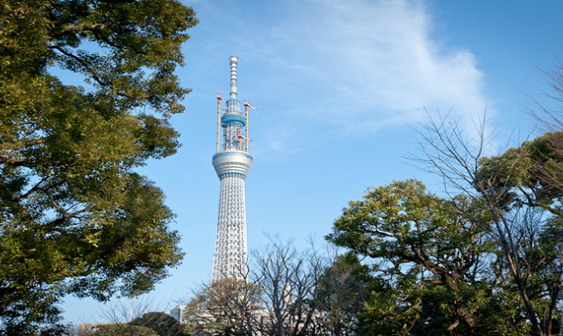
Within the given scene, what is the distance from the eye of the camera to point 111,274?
7.09 meters

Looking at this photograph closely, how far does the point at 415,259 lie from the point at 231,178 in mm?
50902

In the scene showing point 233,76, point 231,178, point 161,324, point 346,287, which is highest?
point 233,76

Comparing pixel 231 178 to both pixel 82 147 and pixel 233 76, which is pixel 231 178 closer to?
pixel 233 76

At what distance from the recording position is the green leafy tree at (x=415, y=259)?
10.7m

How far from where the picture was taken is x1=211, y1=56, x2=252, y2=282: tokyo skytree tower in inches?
2210

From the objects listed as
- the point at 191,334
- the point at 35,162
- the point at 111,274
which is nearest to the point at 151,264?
the point at 111,274

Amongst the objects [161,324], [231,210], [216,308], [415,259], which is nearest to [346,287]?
[415,259]

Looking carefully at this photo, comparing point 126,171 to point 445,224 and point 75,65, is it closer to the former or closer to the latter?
point 75,65

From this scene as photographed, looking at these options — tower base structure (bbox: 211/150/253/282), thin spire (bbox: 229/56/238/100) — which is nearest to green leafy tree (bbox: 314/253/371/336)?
tower base structure (bbox: 211/150/253/282)

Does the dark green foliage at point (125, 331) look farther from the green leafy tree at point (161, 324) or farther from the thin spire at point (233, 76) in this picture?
the thin spire at point (233, 76)

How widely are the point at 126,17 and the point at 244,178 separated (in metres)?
55.9

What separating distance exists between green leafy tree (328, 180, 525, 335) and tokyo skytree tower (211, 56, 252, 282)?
44.5 meters

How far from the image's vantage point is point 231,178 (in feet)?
202

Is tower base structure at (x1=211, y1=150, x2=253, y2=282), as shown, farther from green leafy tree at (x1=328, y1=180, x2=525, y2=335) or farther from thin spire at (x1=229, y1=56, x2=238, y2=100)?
green leafy tree at (x1=328, y1=180, x2=525, y2=335)
